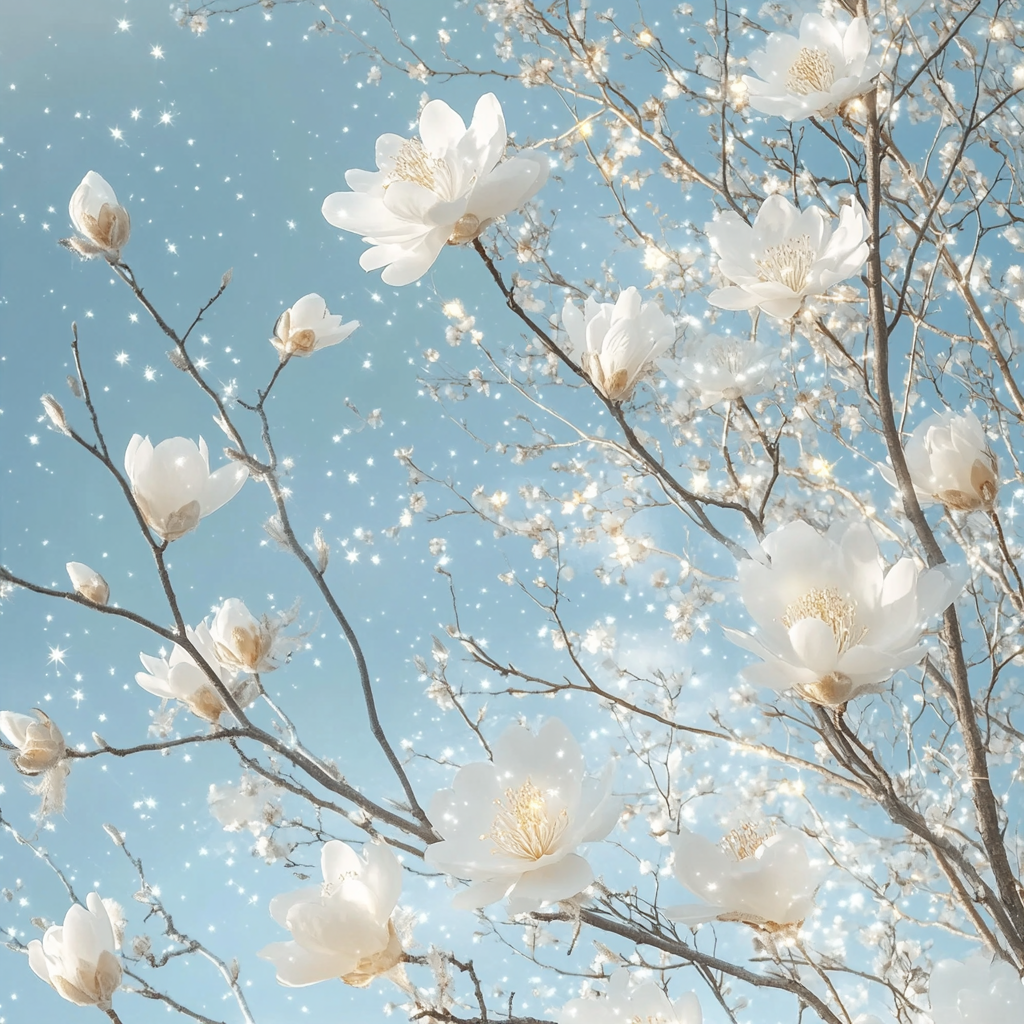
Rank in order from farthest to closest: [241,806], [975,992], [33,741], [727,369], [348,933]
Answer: [241,806] < [727,369] < [33,741] < [348,933] < [975,992]

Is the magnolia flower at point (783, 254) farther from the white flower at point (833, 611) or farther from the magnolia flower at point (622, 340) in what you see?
the white flower at point (833, 611)

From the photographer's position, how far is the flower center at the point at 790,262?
83 centimetres

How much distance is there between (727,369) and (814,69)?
38 cm

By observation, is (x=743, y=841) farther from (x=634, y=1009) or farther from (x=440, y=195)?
(x=440, y=195)

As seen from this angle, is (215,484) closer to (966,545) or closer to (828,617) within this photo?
(828,617)

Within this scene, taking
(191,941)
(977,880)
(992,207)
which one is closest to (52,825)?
(191,941)

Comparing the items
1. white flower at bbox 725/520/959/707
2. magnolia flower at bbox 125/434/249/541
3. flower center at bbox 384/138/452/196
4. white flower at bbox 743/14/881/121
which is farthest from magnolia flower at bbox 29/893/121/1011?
white flower at bbox 743/14/881/121

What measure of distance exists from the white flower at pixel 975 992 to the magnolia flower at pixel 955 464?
15.9 inches

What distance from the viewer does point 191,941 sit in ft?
3.53

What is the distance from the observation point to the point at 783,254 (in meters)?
0.85

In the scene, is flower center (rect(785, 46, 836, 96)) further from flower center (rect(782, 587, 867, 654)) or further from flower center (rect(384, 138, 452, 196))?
flower center (rect(782, 587, 867, 654))

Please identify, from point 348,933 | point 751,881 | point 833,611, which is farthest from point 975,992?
point 348,933

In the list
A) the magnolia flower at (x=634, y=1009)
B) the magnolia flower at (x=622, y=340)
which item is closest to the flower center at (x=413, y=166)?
the magnolia flower at (x=622, y=340)

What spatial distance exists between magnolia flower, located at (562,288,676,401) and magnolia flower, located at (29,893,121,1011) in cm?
70
